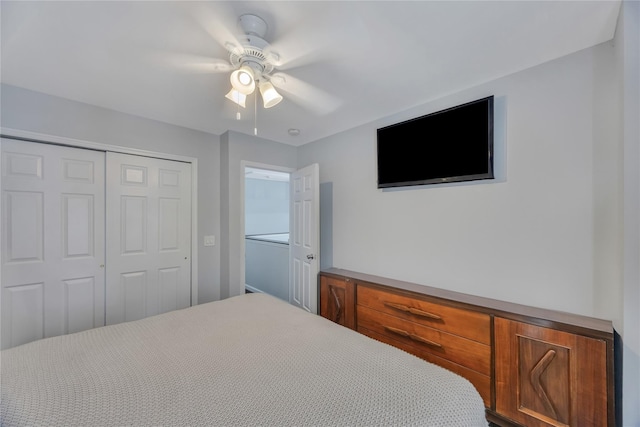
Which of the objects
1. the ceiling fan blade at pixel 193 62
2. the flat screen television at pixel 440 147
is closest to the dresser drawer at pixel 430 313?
the flat screen television at pixel 440 147

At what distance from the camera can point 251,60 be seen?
5.08 feet

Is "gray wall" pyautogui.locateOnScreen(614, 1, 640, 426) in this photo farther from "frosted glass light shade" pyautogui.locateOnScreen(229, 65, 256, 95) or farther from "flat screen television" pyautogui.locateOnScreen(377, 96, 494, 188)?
"frosted glass light shade" pyautogui.locateOnScreen(229, 65, 256, 95)

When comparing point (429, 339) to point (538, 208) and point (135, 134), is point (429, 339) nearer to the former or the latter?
point (538, 208)

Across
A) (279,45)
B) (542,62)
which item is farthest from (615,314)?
(279,45)

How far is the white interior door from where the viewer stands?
9.58 ft

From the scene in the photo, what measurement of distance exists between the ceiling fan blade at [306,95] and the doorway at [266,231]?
6.15 ft

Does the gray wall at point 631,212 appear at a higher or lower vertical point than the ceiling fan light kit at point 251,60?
lower

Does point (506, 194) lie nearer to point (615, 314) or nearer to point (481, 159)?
point (481, 159)

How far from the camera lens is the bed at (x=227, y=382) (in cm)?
91

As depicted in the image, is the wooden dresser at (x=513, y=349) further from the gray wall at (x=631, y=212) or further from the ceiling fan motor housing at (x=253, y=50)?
the ceiling fan motor housing at (x=253, y=50)

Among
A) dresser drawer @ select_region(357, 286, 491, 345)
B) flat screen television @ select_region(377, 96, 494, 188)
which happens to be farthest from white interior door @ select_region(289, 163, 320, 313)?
flat screen television @ select_region(377, 96, 494, 188)

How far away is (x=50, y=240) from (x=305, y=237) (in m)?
2.22

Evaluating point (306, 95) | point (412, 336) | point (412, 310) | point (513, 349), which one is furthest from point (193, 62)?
point (513, 349)

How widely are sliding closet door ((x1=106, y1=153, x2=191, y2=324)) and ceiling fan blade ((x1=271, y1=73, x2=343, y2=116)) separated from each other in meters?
1.50
